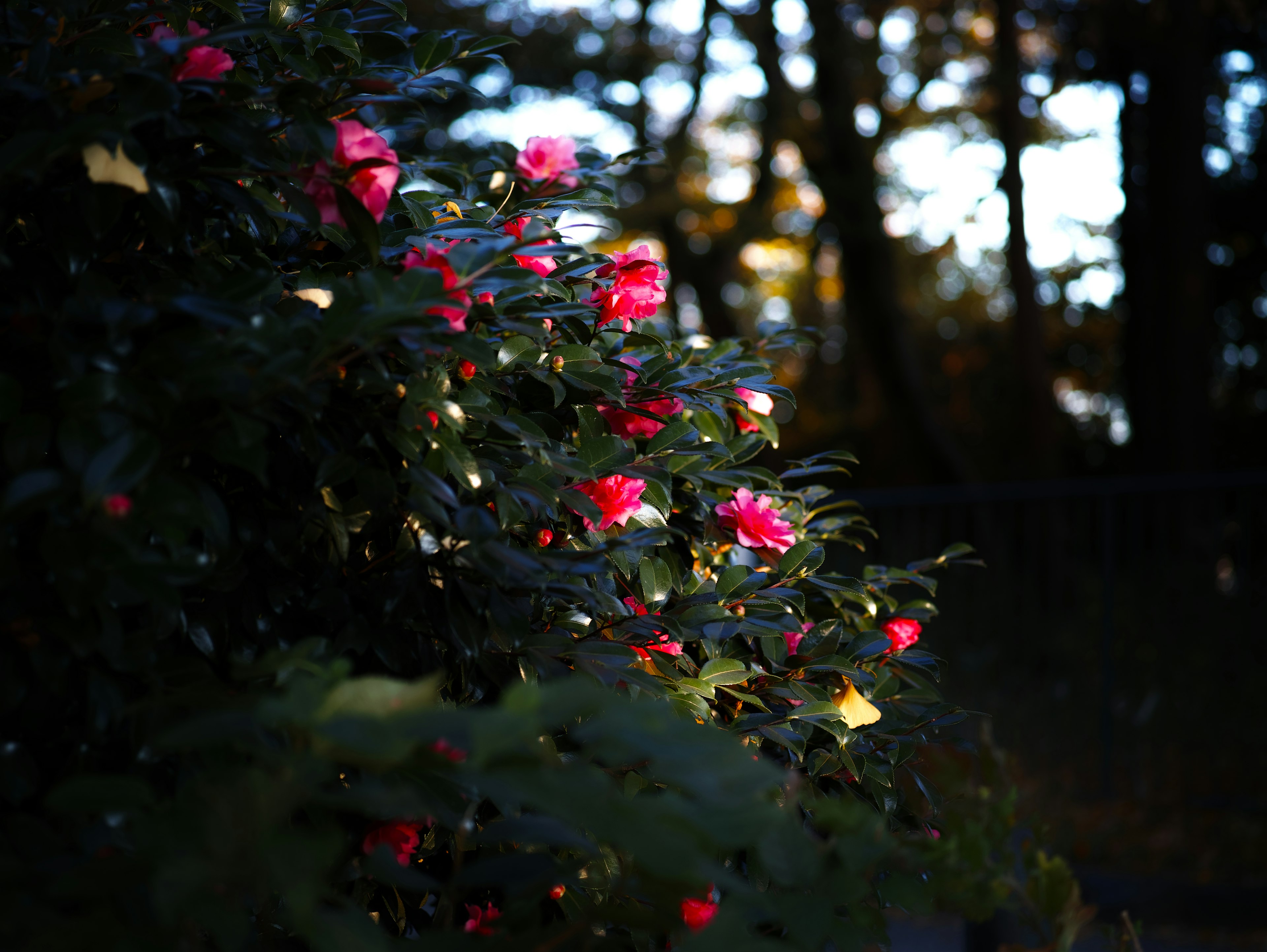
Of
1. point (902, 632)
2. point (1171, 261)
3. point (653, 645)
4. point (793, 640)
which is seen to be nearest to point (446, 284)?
point (653, 645)

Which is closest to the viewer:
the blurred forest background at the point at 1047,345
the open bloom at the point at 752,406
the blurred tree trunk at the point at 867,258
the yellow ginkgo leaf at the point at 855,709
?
the yellow ginkgo leaf at the point at 855,709

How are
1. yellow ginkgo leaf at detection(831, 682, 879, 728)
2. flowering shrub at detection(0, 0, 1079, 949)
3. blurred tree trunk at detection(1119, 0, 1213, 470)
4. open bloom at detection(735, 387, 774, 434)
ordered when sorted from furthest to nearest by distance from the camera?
blurred tree trunk at detection(1119, 0, 1213, 470)
open bloom at detection(735, 387, 774, 434)
yellow ginkgo leaf at detection(831, 682, 879, 728)
flowering shrub at detection(0, 0, 1079, 949)

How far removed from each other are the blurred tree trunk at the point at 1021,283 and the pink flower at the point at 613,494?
8.03 metres

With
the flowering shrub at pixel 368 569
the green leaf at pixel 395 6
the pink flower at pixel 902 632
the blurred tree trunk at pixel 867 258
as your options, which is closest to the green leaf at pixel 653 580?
the flowering shrub at pixel 368 569

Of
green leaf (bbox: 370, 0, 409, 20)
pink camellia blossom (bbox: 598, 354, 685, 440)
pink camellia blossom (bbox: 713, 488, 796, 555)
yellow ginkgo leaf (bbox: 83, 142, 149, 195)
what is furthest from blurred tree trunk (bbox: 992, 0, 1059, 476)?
yellow ginkgo leaf (bbox: 83, 142, 149, 195)

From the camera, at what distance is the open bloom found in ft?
5.29

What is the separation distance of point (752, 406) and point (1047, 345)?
12.0 metres

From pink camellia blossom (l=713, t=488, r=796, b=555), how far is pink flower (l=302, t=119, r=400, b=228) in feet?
2.26

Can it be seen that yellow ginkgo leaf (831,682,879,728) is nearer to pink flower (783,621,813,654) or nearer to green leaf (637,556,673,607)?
pink flower (783,621,813,654)

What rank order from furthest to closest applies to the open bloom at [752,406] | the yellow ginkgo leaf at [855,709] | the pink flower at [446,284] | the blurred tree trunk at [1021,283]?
the blurred tree trunk at [1021,283] → the open bloom at [752,406] → the yellow ginkgo leaf at [855,709] → the pink flower at [446,284]

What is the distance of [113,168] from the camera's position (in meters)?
0.93

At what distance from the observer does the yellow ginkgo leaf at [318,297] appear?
1.11 meters

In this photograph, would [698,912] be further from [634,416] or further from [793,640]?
[634,416]

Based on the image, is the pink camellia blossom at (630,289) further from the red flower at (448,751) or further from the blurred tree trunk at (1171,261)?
the blurred tree trunk at (1171,261)
